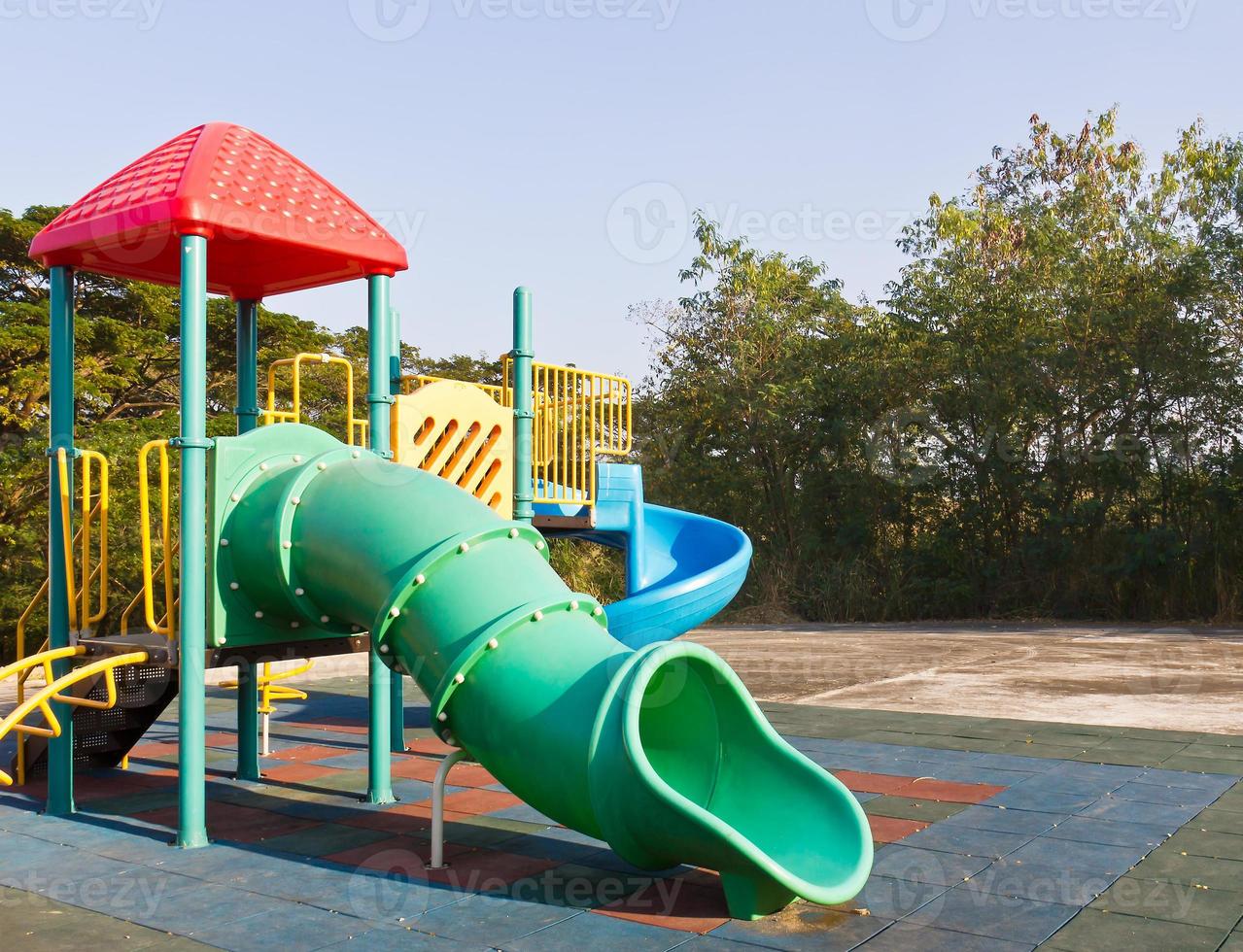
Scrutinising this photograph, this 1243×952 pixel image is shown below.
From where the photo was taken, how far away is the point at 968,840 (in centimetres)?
485

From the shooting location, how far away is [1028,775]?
20.3ft

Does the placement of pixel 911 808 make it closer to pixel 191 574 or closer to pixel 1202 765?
pixel 1202 765

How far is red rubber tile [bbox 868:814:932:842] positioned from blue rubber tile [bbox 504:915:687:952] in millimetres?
1533

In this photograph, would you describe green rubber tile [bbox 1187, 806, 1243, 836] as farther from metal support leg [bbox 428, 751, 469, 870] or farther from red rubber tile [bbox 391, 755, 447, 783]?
red rubber tile [bbox 391, 755, 447, 783]

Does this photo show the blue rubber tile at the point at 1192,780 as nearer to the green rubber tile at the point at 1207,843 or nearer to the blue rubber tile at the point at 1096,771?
the blue rubber tile at the point at 1096,771

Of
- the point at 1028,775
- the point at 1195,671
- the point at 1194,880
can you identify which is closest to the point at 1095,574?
the point at 1195,671

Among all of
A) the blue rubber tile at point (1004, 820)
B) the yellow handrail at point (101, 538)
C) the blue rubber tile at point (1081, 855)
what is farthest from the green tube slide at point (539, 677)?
the blue rubber tile at point (1004, 820)

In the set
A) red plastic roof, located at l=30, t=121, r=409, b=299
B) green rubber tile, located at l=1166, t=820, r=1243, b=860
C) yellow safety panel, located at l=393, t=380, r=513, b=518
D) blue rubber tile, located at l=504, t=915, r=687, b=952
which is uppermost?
red plastic roof, located at l=30, t=121, r=409, b=299

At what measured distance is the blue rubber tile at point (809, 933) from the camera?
357 centimetres

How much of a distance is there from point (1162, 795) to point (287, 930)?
4244mm

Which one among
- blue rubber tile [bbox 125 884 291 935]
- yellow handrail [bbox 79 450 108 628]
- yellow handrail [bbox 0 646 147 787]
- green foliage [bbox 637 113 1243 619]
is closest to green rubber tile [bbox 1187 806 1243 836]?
blue rubber tile [bbox 125 884 291 935]

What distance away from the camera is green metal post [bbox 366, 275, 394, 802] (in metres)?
5.75

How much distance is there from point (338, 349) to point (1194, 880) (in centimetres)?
2456

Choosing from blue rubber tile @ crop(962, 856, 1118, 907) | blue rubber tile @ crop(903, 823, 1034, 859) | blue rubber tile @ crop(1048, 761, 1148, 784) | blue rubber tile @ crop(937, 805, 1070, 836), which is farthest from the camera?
blue rubber tile @ crop(1048, 761, 1148, 784)
